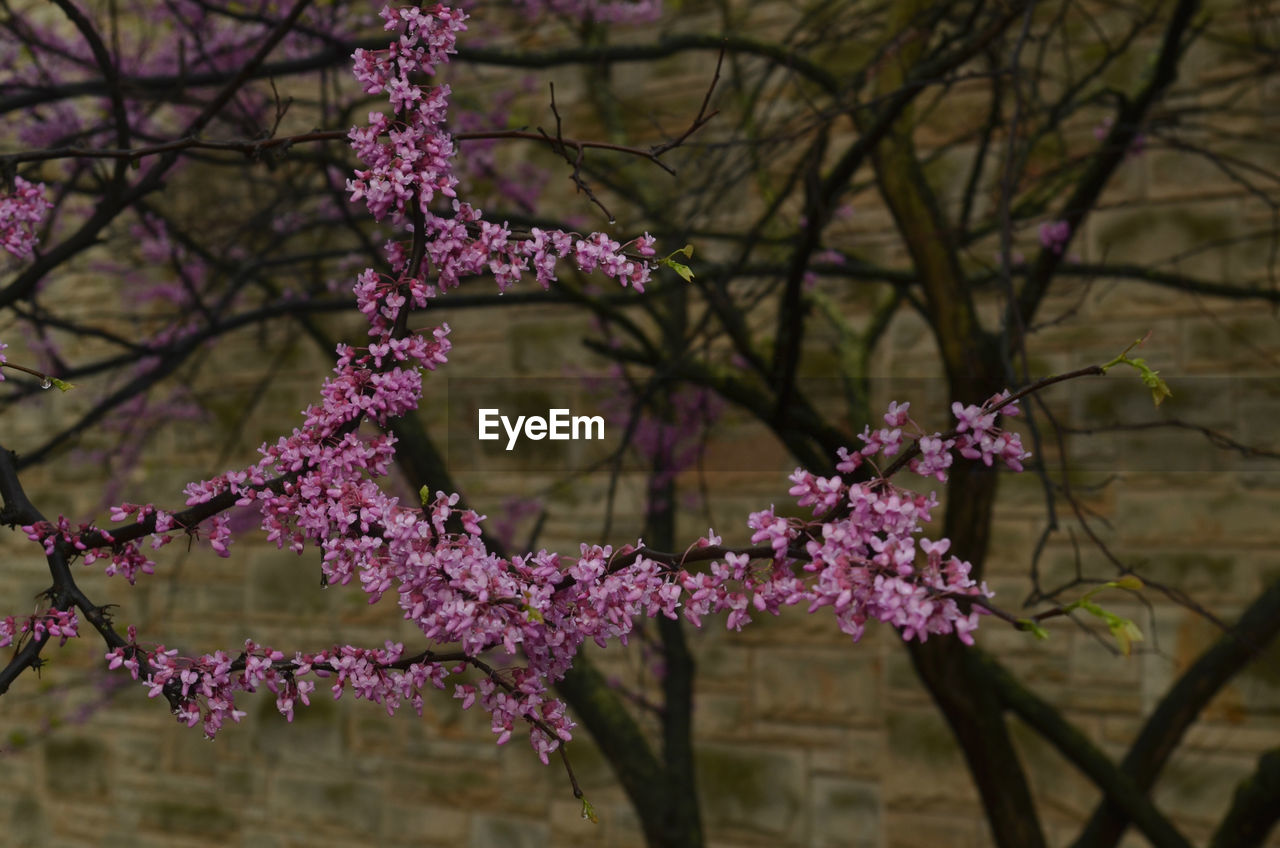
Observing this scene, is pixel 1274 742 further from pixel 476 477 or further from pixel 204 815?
pixel 204 815

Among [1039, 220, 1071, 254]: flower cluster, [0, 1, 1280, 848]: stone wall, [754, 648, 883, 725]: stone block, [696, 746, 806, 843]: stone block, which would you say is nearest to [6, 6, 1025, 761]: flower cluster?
[0, 1, 1280, 848]: stone wall

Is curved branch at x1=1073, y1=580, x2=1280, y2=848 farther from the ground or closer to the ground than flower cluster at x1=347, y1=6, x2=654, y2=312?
closer to the ground

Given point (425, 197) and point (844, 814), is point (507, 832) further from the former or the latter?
point (425, 197)

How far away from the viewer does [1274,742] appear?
10.0 ft

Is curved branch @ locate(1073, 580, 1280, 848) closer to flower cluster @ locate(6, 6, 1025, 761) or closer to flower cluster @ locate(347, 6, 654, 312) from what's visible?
flower cluster @ locate(6, 6, 1025, 761)

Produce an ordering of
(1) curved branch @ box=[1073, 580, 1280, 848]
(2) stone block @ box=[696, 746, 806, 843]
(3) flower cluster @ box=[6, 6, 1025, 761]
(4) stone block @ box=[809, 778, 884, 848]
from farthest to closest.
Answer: (2) stone block @ box=[696, 746, 806, 843]
(4) stone block @ box=[809, 778, 884, 848]
(1) curved branch @ box=[1073, 580, 1280, 848]
(3) flower cluster @ box=[6, 6, 1025, 761]

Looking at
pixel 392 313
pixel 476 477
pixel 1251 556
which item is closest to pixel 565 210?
A: pixel 476 477

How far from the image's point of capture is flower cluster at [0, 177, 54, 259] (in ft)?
4.63

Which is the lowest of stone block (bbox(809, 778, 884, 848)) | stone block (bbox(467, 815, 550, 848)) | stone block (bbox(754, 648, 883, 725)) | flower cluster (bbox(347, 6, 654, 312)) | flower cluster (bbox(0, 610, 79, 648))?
stone block (bbox(467, 815, 550, 848))

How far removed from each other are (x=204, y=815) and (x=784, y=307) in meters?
3.56

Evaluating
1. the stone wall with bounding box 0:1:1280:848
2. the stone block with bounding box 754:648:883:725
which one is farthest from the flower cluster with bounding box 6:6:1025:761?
the stone block with bounding box 754:648:883:725

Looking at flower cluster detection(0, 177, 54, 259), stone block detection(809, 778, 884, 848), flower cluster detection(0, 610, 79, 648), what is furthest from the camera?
stone block detection(809, 778, 884, 848)

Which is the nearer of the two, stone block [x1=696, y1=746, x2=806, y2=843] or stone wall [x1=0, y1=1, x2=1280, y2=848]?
stone wall [x1=0, y1=1, x2=1280, y2=848]

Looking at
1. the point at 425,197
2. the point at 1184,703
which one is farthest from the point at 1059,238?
the point at 425,197
